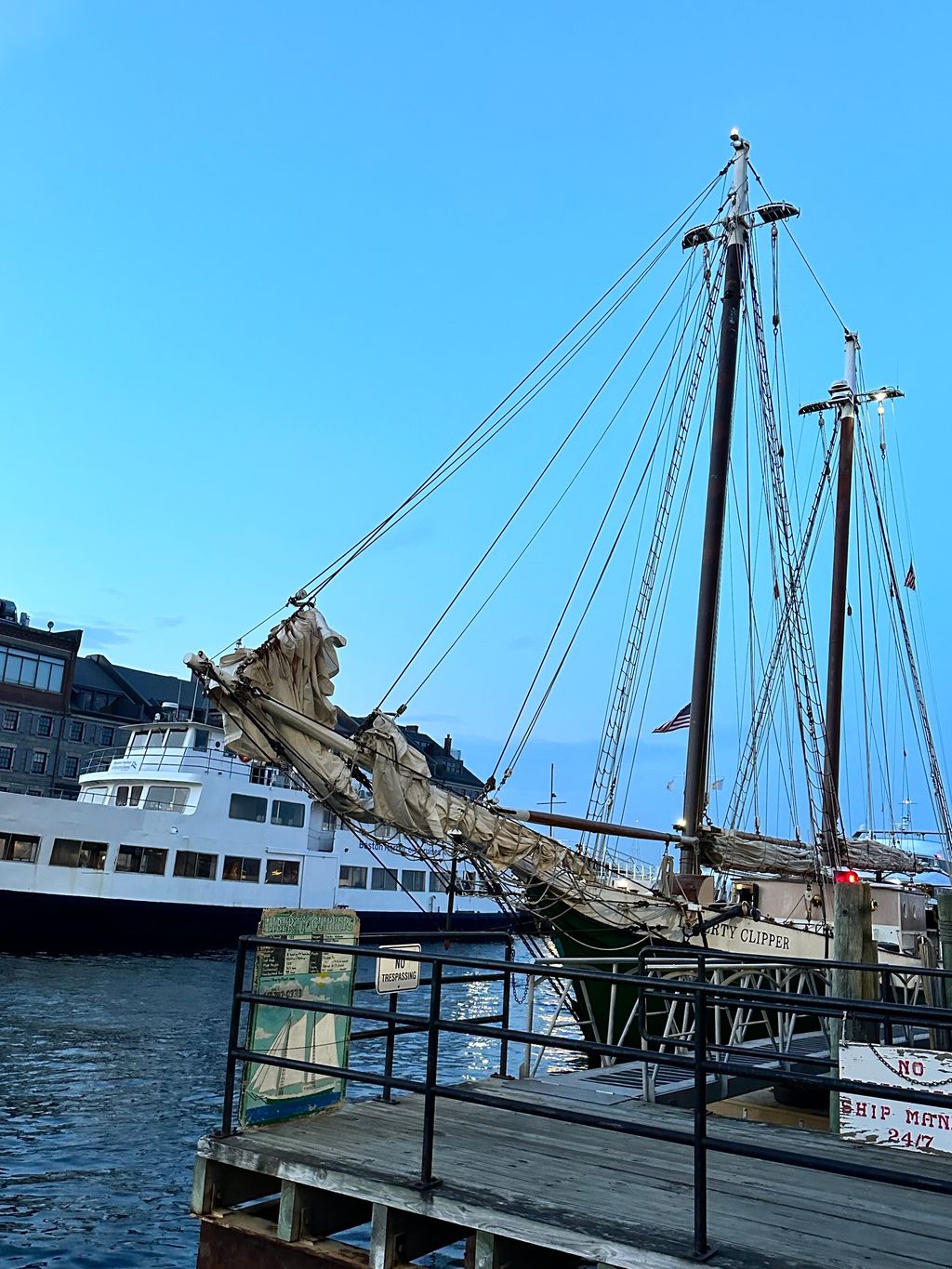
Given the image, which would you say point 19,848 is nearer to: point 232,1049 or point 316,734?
point 316,734

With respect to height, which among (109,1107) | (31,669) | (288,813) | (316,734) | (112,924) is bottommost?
(109,1107)

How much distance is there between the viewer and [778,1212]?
453 cm

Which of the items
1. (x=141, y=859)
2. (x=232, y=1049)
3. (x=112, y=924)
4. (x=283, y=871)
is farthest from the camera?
(x=283, y=871)

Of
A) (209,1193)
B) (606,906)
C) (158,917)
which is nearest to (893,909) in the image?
(606,906)

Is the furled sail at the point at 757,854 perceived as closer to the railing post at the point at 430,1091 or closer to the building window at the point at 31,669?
the railing post at the point at 430,1091

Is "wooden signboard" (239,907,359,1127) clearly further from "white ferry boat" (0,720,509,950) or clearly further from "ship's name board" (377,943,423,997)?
"white ferry boat" (0,720,509,950)

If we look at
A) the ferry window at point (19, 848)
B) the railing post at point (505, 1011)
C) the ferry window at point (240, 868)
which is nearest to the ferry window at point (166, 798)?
the ferry window at point (240, 868)

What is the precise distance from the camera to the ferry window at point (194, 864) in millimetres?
38781

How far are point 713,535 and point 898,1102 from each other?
16568mm

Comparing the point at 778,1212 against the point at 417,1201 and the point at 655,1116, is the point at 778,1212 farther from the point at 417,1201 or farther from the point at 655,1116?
the point at 655,1116

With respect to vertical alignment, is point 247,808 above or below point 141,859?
above

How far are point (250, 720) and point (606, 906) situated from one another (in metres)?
8.41

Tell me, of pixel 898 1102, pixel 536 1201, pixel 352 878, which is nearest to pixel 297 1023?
pixel 536 1201

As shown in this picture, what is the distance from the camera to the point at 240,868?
4097cm
